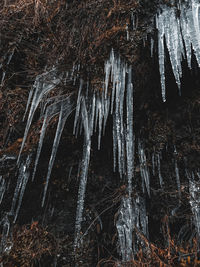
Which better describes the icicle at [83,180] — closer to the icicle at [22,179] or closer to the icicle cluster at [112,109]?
the icicle cluster at [112,109]

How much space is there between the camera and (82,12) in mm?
3727

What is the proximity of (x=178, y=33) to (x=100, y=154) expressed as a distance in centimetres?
176

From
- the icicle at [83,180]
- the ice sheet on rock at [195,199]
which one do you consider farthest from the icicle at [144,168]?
the icicle at [83,180]

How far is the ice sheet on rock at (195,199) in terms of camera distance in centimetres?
288

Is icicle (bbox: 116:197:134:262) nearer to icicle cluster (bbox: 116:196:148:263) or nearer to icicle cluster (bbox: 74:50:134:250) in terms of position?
icicle cluster (bbox: 116:196:148:263)

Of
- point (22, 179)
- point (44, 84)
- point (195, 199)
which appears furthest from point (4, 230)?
point (195, 199)

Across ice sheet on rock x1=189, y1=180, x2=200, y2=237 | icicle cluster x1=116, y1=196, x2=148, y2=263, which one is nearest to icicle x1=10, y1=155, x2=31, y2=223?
icicle cluster x1=116, y1=196, x2=148, y2=263

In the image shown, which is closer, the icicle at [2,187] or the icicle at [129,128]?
the icicle at [129,128]

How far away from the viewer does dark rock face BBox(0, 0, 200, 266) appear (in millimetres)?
3023

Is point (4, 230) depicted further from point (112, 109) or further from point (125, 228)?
point (112, 109)

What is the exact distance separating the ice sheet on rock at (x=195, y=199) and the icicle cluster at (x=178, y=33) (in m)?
1.21

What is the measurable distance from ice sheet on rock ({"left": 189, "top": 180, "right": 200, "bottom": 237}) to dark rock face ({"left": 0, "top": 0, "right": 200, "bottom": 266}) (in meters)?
0.04

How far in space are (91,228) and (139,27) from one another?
253 cm

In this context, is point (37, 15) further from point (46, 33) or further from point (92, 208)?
point (92, 208)
